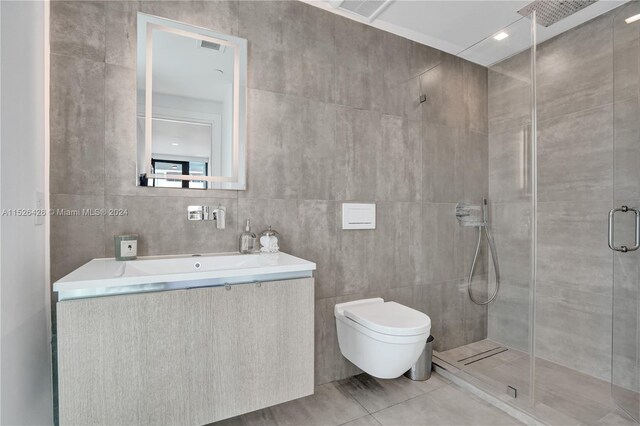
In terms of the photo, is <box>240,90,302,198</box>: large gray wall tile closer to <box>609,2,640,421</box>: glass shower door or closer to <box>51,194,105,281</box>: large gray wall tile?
<box>51,194,105,281</box>: large gray wall tile

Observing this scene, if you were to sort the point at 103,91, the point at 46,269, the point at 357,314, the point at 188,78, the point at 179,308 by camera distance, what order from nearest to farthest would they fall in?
1. the point at 179,308
2. the point at 46,269
3. the point at 103,91
4. the point at 188,78
5. the point at 357,314

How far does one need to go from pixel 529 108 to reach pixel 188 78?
6.52ft

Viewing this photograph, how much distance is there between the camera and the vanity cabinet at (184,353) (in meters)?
1.03

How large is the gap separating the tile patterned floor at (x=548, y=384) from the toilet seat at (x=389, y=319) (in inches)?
25.8

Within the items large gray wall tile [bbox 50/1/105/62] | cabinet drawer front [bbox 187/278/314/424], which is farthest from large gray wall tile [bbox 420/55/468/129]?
large gray wall tile [bbox 50/1/105/62]

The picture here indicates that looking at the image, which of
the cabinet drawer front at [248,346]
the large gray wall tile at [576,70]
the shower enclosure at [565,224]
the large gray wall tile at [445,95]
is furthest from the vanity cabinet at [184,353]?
the large gray wall tile at [576,70]

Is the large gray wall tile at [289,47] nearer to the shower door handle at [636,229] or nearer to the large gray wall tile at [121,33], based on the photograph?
the large gray wall tile at [121,33]

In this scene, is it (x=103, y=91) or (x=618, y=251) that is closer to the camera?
(x=103, y=91)

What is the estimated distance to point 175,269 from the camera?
1513mm

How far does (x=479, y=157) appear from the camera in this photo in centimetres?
225

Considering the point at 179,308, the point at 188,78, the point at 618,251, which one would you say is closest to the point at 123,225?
the point at 179,308

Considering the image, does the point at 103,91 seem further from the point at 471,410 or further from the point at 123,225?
the point at 471,410

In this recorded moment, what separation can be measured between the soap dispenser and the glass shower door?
207 cm

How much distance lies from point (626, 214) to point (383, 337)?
1.62 meters
